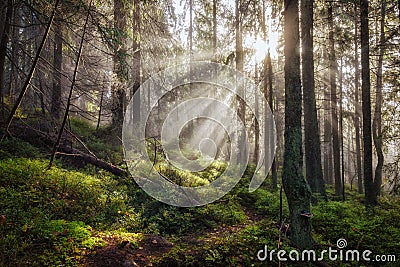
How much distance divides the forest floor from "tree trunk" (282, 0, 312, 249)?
49 cm

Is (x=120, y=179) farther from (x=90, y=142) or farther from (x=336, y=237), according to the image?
(x=336, y=237)

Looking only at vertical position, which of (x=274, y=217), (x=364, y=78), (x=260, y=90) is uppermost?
(x=260, y=90)

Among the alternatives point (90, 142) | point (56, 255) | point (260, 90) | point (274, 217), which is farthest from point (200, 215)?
point (260, 90)

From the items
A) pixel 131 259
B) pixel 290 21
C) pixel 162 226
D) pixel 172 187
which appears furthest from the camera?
pixel 172 187

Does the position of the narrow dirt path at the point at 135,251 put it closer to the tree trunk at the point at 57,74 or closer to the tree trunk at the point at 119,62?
the tree trunk at the point at 119,62

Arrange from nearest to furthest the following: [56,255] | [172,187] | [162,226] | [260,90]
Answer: [56,255]
[162,226]
[172,187]
[260,90]

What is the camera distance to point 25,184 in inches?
262

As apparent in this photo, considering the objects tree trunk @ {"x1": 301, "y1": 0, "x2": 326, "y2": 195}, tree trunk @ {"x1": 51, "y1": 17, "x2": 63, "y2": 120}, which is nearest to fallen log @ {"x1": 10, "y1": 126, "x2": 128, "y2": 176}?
tree trunk @ {"x1": 51, "y1": 17, "x2": 63, "y2": 120}

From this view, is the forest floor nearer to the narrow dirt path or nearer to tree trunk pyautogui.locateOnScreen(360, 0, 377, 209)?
the narrow dirt path

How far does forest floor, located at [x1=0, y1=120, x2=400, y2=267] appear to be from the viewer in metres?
4.82

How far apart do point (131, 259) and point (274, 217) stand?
18.8 feet

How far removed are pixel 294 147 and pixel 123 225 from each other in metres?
4.73

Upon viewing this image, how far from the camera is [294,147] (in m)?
5.48

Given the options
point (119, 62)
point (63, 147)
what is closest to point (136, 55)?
point (63, 147)
